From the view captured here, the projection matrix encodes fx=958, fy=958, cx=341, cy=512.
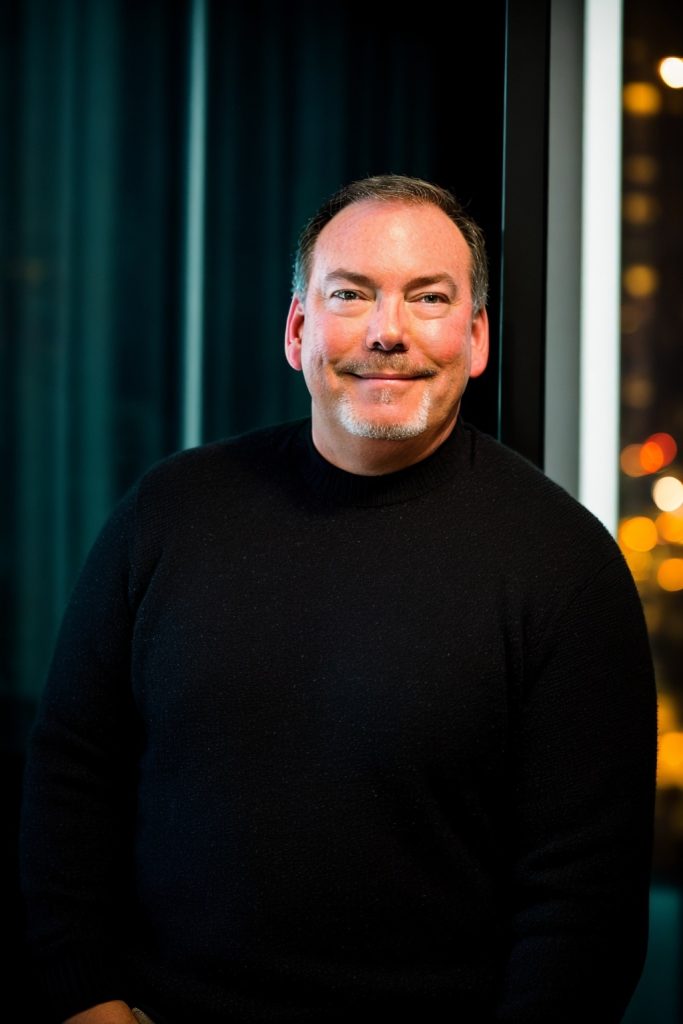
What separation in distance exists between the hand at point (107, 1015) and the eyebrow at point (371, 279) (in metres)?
0.92

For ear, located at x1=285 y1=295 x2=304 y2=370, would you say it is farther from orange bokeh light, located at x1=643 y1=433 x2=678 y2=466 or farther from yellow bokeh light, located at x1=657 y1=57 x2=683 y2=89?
yellow bokeh light, located at x1=657 y1=57 x2=683 y2=89

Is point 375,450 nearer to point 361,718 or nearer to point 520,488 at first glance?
point 520,488

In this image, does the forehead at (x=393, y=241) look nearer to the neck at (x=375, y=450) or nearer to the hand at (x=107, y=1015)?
the neck at (x=375, y=450)

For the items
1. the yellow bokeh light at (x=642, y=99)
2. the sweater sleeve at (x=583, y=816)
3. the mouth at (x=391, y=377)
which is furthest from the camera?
the yellow bokeh light at (x=642, y=99)

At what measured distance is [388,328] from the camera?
3.77 feet

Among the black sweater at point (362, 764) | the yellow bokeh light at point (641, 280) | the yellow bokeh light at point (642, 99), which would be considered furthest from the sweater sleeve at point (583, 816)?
the yellow bokeh light at point (642, 99)

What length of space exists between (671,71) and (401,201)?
2.17 feet

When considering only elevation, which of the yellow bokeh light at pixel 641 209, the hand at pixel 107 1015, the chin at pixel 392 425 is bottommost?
the hand at pixel 107 1015

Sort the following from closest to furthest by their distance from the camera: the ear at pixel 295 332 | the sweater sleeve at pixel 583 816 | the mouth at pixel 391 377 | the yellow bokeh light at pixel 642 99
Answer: the sweater sleeve at pixel 583 816 → the mouth at pixel 391 377 → the ear at pixel 295 332 → the yellow bokeh light at pixel 642 99

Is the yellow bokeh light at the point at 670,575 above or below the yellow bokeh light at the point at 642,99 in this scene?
below

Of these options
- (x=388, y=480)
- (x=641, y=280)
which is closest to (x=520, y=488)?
(x=388, y=480)

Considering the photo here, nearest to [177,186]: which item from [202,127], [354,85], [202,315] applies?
[202,127]

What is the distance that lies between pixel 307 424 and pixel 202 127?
3.49 ft

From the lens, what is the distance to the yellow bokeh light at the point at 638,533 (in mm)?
1592
